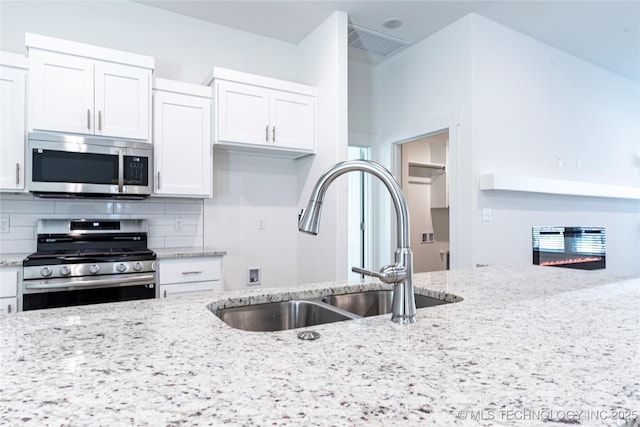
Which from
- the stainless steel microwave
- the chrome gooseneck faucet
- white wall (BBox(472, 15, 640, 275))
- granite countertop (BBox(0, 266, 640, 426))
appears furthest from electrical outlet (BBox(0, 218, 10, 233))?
white wall (BBox(472, 15, 640, 275))

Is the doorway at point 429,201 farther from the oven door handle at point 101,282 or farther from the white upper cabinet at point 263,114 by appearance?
the oven door handle at point 101,282

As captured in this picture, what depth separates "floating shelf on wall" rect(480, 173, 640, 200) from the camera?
3.26 metres

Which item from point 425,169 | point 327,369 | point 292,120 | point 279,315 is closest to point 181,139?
point 292,120

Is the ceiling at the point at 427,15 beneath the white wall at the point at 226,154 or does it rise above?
above

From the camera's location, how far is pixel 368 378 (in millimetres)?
617

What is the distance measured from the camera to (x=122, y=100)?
2738 millimetres

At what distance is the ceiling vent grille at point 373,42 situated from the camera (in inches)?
146

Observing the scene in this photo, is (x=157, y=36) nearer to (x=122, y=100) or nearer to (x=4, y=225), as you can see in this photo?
(x=122, y=100)

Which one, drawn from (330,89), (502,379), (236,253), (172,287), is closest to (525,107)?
(330,89)

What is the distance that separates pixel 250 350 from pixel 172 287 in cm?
218

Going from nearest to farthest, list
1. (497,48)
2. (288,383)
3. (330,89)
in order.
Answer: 1. (288,383)
2. (330,89)
3. (497,48)

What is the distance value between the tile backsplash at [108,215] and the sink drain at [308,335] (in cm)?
268

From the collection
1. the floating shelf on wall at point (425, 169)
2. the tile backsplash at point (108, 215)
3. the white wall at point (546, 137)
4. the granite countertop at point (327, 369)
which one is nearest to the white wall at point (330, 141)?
the tile backsplash at point (108, 215)

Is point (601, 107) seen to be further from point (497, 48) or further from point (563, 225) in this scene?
point (497, 48)
